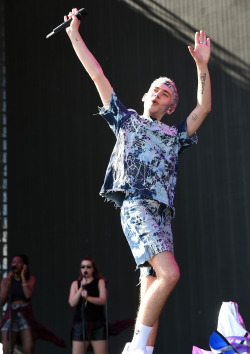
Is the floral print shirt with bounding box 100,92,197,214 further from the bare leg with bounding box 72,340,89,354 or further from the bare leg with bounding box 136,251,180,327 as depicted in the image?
the bare leg with bounding box 72,340,89,354

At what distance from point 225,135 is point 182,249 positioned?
1195 mm

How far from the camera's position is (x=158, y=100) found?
2785 mm

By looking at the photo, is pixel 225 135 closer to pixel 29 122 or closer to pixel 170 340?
pixel 170 340

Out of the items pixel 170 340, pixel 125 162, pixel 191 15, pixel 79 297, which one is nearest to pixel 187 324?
pixel 170 340

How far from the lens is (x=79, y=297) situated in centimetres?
547

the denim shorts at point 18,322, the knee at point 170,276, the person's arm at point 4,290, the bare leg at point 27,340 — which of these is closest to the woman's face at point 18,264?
the person's arm at point 4,290

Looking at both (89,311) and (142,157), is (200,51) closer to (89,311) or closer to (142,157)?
(142,157)

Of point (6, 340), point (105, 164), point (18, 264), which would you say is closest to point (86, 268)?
point (18, 264)

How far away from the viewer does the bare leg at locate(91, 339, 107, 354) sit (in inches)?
208

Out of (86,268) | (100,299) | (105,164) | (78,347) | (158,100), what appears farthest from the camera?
(105,164)

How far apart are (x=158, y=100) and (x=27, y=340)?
3881 millimetres

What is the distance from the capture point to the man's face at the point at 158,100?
2.78m

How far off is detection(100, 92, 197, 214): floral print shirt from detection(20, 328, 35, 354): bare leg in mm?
3689

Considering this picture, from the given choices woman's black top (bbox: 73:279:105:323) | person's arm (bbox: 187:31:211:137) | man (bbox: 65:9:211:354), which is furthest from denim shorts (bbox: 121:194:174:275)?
woman's black top (bbox: 73:279:105:323)
